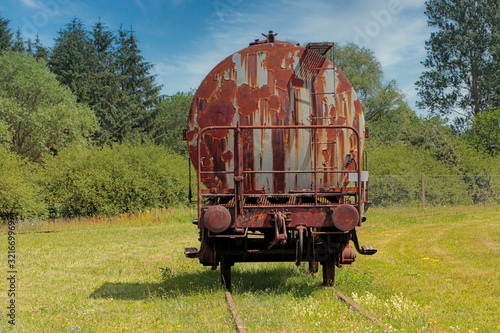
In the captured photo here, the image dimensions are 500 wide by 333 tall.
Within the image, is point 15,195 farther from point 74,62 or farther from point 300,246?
point 74,62

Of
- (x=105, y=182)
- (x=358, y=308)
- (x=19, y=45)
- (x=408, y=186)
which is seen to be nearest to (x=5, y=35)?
(x=19, y=45)

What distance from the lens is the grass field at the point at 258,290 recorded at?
20.5ft

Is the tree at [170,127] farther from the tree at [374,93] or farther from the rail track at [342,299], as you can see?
the rail track at [342,299]

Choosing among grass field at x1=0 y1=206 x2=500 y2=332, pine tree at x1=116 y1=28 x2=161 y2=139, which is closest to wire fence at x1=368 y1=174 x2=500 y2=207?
grass field at x1=0 y1=206 x2=500 y2=332

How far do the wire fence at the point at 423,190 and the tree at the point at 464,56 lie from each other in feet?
66.9

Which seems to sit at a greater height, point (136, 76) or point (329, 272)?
point (136, 76)

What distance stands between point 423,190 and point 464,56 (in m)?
26.0

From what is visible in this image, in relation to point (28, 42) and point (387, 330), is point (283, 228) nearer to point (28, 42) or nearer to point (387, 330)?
point (387, 330)

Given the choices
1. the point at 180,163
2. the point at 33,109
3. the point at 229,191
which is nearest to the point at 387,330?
the point at 229,191

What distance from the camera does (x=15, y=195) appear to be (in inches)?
943

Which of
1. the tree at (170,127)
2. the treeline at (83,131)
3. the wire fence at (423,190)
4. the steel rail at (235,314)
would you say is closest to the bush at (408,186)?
the wire fence at (423,190)

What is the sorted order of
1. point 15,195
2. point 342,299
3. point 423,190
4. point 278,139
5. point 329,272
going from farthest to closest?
point 15,195
point 423,190
point 329,272
point 278,139
point 342,299

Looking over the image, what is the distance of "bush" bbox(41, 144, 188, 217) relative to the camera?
26016mm

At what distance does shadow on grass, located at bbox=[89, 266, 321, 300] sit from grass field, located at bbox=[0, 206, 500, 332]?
21 millimetres
